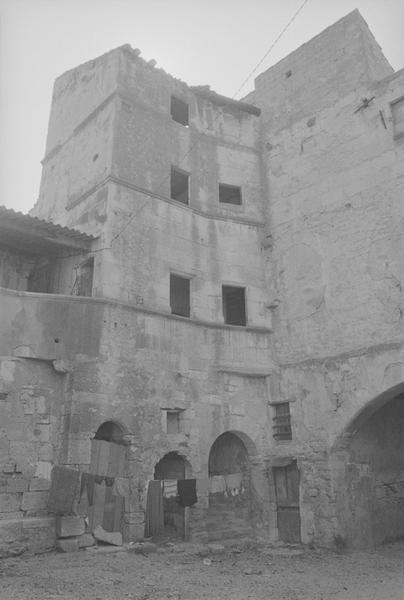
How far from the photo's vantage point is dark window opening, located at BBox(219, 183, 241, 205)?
52.0ft

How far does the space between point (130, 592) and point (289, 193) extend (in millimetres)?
11151

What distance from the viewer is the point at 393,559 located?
10.7m

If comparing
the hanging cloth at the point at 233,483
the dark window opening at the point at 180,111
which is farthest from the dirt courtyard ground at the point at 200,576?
the dark window opening at the point at 180,111

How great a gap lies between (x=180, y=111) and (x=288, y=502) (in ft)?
38.5

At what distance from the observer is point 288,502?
12.5m

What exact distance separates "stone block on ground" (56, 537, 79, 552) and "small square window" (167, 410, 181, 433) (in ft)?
10.7

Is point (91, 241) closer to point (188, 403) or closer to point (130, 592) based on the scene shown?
point (188, 403)

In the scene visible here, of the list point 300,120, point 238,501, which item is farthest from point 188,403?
point 300,120

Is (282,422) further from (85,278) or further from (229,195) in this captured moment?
(229,195)

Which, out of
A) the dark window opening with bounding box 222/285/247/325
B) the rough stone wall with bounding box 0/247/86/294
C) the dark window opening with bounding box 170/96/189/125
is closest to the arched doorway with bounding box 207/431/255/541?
the dark window opening with bounding box 222/285/247/325

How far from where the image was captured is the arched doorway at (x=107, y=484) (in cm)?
1016

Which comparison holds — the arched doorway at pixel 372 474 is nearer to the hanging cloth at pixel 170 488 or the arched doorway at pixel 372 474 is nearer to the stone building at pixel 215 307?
the stone building at pixel 215 307

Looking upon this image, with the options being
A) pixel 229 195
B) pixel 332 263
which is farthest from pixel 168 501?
pixel 229 195

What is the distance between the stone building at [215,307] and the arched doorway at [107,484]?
0.16ft
